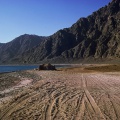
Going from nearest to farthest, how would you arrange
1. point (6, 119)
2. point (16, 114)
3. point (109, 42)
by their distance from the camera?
1. point (6, 119)
2. point (16, 114)
3. point (109, 42)

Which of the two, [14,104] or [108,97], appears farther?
[108,97]

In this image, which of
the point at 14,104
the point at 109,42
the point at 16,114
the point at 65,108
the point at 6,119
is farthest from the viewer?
the point at 109,42

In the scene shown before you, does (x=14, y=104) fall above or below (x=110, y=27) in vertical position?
below

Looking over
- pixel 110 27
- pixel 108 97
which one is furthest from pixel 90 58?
pixel 108 97

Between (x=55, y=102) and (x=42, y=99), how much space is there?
4.07 ft

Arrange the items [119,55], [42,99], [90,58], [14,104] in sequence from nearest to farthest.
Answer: [14,104], [42,99], [119,55], [90,58]

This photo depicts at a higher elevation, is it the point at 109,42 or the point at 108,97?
the point at 109,42

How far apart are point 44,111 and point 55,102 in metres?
2.20

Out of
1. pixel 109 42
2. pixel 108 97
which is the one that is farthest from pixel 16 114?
pixel 109 42

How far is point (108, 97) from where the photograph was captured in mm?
15203

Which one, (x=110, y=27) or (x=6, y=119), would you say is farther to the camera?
(x=110, y=27)

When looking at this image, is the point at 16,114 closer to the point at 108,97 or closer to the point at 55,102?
the point at 55,102

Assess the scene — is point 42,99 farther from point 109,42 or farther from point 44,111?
point 109,42

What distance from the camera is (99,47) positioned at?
174 metres
